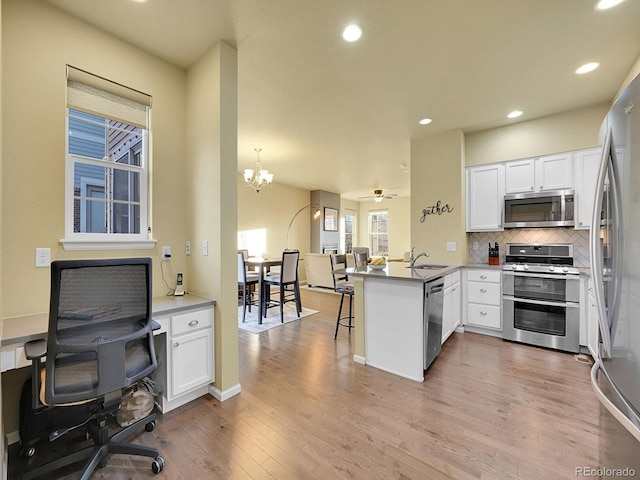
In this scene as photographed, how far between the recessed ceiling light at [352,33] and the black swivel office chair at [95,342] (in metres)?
2.18

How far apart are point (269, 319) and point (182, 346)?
8.20ft

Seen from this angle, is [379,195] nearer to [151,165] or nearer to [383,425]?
[151,165]

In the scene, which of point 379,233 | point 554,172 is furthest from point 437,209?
point 379,233

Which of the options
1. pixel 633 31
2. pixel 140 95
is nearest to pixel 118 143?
pixel 140 95

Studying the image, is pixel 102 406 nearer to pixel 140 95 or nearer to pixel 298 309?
pixel 140 95

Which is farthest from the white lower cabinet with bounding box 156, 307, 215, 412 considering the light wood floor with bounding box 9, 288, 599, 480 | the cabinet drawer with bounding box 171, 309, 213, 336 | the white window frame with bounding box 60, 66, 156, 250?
the white window frame with bounding box 60, 66, 156, 250

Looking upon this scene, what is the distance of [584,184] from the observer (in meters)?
3.39

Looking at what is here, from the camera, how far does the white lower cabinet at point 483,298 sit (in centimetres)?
362

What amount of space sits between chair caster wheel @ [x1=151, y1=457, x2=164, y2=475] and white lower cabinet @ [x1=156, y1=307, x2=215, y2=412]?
1.77ft

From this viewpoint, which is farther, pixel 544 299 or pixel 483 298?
pixel 483 298

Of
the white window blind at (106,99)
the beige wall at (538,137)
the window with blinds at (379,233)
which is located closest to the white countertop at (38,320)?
the white window blind at (106,99)

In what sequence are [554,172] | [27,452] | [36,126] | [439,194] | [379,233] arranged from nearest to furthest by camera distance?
[27,452] < [36,126] < [554,172] < [439,194] < [379,233]

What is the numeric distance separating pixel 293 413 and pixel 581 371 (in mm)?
2857

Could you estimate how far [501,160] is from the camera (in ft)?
13.0
